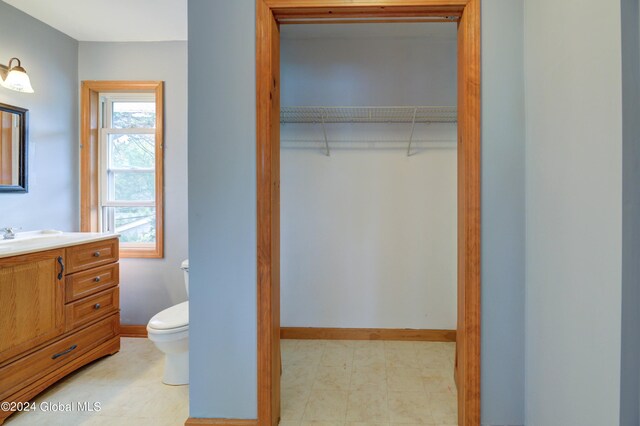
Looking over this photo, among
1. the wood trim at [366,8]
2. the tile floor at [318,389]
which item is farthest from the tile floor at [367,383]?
the wood trim at [366,8]

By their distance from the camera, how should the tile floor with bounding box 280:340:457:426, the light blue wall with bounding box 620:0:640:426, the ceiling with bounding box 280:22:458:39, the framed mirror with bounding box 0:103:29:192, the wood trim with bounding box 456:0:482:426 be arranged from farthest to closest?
the ceiling with bounding box 280:22:458:39, the framed mirror with bounding box 0:103:29:192, the tile floor with bounding box 280:340:457:426, the wood trim with bounding box 456:0:482:426, the light blue wall with bounding box 620:0:640:426

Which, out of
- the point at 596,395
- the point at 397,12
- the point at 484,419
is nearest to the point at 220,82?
the point at 397,12

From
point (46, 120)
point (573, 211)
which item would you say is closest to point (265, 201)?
point (573, 211)

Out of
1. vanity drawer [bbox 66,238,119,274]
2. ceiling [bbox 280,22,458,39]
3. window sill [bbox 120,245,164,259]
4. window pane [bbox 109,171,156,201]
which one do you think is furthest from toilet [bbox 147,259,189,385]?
ceiling [bbox 280,22,458,39]

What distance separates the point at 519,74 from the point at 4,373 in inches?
116

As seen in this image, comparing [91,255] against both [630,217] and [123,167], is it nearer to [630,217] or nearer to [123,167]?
[123,167]

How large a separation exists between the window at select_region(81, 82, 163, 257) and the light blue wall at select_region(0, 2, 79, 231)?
0.42 feet

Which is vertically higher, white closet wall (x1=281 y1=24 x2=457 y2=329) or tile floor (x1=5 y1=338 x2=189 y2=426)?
white closet wall (x1=281 y1=24 x2=457 y2=329)

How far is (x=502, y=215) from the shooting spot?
1.42m

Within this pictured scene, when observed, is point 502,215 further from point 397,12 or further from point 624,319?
point 397,12

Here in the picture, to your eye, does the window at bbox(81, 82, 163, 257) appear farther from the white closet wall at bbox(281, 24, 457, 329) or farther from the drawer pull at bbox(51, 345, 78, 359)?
the white closet wall at bbox(281, 24, 457, 329)

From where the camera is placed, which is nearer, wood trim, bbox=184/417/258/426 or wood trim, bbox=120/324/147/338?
wood trim, bbox=184/417/258/426

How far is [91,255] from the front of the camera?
2219mm

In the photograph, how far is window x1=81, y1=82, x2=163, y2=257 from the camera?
2785mm
